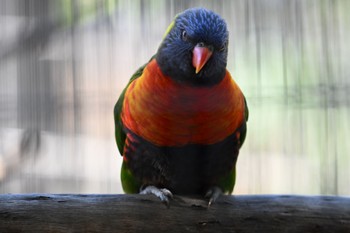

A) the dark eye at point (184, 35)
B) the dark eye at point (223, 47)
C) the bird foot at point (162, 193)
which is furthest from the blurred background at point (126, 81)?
the bird foot at point (162, 193)

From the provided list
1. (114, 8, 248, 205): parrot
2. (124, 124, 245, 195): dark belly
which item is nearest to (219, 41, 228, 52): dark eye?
(114, 8, 248, 205): parrot

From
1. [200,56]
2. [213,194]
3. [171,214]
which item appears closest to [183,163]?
[213,194]

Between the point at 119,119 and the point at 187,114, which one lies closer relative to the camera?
the point at 187,114

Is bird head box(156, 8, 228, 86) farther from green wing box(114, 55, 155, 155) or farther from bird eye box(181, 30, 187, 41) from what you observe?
green wing box(114, 55, 155, 155)

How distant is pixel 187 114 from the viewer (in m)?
1.55

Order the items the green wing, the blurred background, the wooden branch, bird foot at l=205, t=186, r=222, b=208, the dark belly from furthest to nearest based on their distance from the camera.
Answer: the green wing
the dark belly
bird foot at l=205, t=186, r=222, b=208
the blurred background
the wooden branch

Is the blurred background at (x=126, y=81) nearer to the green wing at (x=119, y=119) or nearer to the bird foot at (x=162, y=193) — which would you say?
the green wing at (x=119, y=119)

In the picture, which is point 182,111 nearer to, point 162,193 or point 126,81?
point 162,193

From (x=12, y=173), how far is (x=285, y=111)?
48.2 inches

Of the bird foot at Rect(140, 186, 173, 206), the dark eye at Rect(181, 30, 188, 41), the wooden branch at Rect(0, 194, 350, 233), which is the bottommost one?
the wooden branch at Rect(0, 194, 350, 233)

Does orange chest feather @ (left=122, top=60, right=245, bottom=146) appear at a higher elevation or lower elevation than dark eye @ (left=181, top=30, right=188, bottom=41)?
lower

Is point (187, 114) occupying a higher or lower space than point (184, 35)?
lower

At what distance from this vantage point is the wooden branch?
4.17 ft

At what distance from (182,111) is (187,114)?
0.07ft
